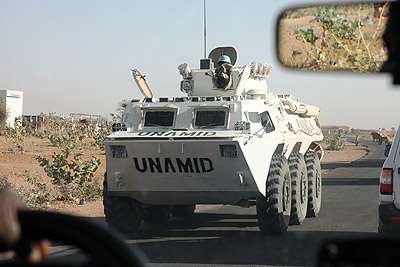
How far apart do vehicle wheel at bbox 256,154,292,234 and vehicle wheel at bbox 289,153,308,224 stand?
93 cm

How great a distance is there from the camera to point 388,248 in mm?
1536

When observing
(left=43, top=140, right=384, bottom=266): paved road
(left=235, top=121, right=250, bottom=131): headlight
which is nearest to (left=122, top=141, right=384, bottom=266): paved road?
(left=43, top=140, right=384, bottom=266): paved road

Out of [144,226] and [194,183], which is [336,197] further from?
[194,183]

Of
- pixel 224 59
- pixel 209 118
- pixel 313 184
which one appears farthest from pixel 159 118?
pixel 313 184

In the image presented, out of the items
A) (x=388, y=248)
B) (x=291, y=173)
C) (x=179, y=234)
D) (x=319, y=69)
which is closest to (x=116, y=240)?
(x=388, y=248)

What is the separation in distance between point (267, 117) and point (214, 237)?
205 centimetres

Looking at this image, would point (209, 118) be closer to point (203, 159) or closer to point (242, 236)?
point (203, 159)

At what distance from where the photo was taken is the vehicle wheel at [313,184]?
522 inches

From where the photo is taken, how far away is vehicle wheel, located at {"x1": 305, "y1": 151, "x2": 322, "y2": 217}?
13258 mm

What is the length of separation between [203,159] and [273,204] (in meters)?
1.24

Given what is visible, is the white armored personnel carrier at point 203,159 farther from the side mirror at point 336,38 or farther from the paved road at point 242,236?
the side mirror at point 336,38

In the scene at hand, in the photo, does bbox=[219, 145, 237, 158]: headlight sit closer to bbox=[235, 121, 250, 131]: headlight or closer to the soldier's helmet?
bbox=[235, 121, 250, 131]: headlight

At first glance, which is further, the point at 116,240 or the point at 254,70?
the point at 254,70

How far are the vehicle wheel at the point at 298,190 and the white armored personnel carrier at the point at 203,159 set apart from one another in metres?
0.02
